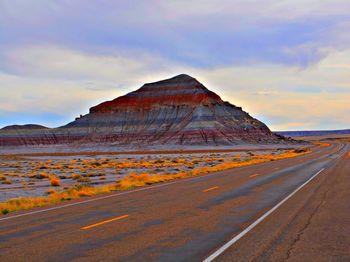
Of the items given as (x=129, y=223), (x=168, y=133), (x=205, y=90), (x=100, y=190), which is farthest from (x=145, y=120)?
(x=129, y=223)

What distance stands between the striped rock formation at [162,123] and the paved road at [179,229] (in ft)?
339

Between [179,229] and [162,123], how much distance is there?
403 ft

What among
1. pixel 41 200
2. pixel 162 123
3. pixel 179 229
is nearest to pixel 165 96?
pixel 162 123

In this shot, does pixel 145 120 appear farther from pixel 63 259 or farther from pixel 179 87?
pixel 63 259

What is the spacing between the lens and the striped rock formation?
4914 inches

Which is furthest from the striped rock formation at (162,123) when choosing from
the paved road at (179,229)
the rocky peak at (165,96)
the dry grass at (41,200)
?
the paved road at (179,229)

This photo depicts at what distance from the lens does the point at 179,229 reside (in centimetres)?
1005

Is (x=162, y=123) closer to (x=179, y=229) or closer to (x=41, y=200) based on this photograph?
(x=41, y=200)

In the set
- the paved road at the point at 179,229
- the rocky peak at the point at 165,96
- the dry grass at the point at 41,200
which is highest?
the rocky peak at the point at 165,96

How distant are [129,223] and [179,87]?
451 ft

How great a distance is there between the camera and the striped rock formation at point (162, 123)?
409 feet

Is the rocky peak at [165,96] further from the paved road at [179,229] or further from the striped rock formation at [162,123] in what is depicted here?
the paved road at [179,229]

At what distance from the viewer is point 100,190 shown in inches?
811

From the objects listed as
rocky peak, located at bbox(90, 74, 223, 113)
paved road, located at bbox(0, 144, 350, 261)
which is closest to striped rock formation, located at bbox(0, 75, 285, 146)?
rocky peak, located at bbox(90, 74, 223, 113)
